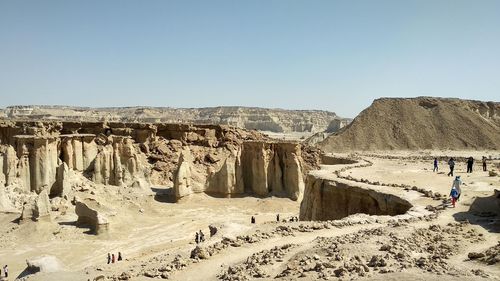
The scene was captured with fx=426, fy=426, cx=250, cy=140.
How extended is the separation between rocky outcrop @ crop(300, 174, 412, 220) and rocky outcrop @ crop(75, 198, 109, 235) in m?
12.1

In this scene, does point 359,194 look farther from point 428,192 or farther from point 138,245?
point 138,245

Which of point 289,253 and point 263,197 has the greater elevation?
point 289,253

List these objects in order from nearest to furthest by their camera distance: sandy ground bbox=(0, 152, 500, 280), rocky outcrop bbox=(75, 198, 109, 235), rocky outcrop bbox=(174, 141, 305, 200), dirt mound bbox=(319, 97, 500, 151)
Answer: sandy ground bbox=(0, 152, 500, 280), rocky outcrop bbox=(75, 198, 109, 235), rocky outcrop bbox=(174, 141, 305, 200), dirt mound bbox=(319, 97, 500, 151)

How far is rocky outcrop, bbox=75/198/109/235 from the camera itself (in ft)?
85.6

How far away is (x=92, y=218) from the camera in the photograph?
2650 cm

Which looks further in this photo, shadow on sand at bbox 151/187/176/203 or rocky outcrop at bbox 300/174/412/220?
shadow on sand at bbox 151/187/176/203

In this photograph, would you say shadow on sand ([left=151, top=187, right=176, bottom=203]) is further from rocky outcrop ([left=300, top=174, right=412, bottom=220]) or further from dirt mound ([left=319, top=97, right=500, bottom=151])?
dirt mound ([left=319, top=97, right=500, bottom=151])

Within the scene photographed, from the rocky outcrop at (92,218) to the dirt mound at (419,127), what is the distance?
45084mm

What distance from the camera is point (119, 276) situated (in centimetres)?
1046

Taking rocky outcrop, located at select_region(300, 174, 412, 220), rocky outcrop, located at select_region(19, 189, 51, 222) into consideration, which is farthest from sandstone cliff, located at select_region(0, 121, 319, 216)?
rocky outcrop, located at select_region(300, 174, 412, 220)

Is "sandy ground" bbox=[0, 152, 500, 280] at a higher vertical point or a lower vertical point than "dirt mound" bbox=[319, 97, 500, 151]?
lower

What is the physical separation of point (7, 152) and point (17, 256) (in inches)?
533

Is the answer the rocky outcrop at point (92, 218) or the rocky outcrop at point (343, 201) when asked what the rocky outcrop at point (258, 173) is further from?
the rocky outcrop at point (343, 201)

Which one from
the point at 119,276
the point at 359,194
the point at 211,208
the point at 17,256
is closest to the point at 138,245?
the point at 17,256
